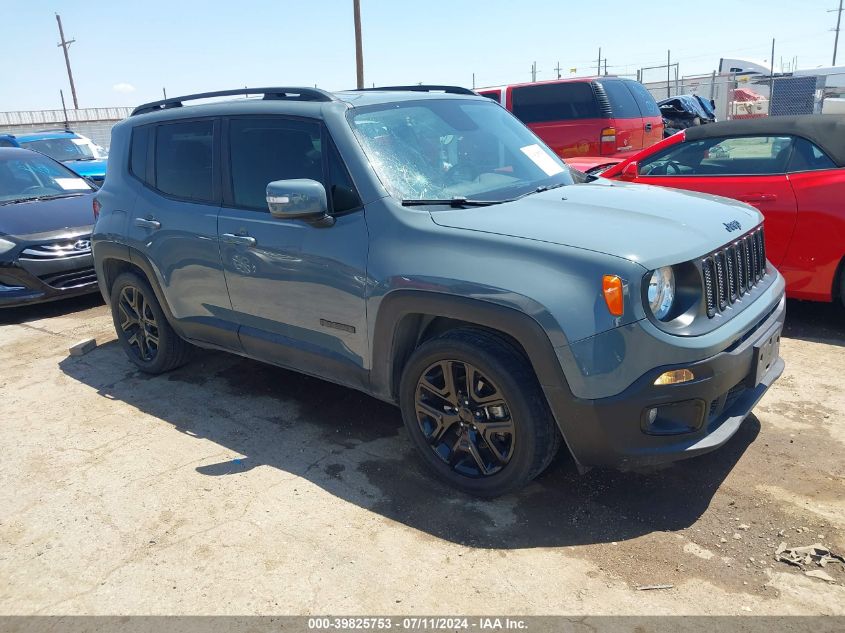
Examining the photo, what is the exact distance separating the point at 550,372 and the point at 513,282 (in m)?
0.40

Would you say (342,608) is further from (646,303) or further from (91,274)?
(91,274)

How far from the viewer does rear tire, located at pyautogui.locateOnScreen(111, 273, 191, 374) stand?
5.04 meters

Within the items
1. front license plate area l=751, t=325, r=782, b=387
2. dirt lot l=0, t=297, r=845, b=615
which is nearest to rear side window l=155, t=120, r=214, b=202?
dirt lot l=0, t=297, r=845, b=615

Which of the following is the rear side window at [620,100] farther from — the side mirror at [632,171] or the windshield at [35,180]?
the windshield at [35,180]

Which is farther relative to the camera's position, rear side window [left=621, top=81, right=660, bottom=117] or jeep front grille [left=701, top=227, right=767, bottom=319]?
rear side window [left=621, top=81, right=660, bottom=117]

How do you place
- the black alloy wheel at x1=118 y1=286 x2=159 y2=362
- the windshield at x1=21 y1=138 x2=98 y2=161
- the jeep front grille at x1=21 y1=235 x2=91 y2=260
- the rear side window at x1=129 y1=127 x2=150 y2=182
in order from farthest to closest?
the windshield at x1=21 y1=138 x2=98 y2=161 < the jeep front grille at x1=21 y1=235 x2=91 y2=260 < the black alloy wheel at x1=118 y1=286 x2=159 y2=362 < the rear side window at x1=129 y1=127 x2=150 y2=182

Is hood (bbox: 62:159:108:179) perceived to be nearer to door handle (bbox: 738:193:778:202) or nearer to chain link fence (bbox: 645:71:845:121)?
door handle (bbox: 738:193:778:202)

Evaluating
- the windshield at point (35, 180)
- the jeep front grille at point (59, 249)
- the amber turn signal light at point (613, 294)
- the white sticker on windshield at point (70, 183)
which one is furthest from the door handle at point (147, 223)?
the white sticker on windshield at point (70, 183)

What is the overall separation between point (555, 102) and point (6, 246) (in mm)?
7915

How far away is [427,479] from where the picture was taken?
356cm

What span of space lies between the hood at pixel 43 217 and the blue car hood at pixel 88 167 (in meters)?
5.92

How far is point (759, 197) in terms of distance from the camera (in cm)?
533

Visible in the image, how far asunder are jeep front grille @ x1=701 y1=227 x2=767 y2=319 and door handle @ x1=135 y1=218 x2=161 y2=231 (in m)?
3.43

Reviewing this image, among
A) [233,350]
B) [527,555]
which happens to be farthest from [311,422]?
[527,555]
